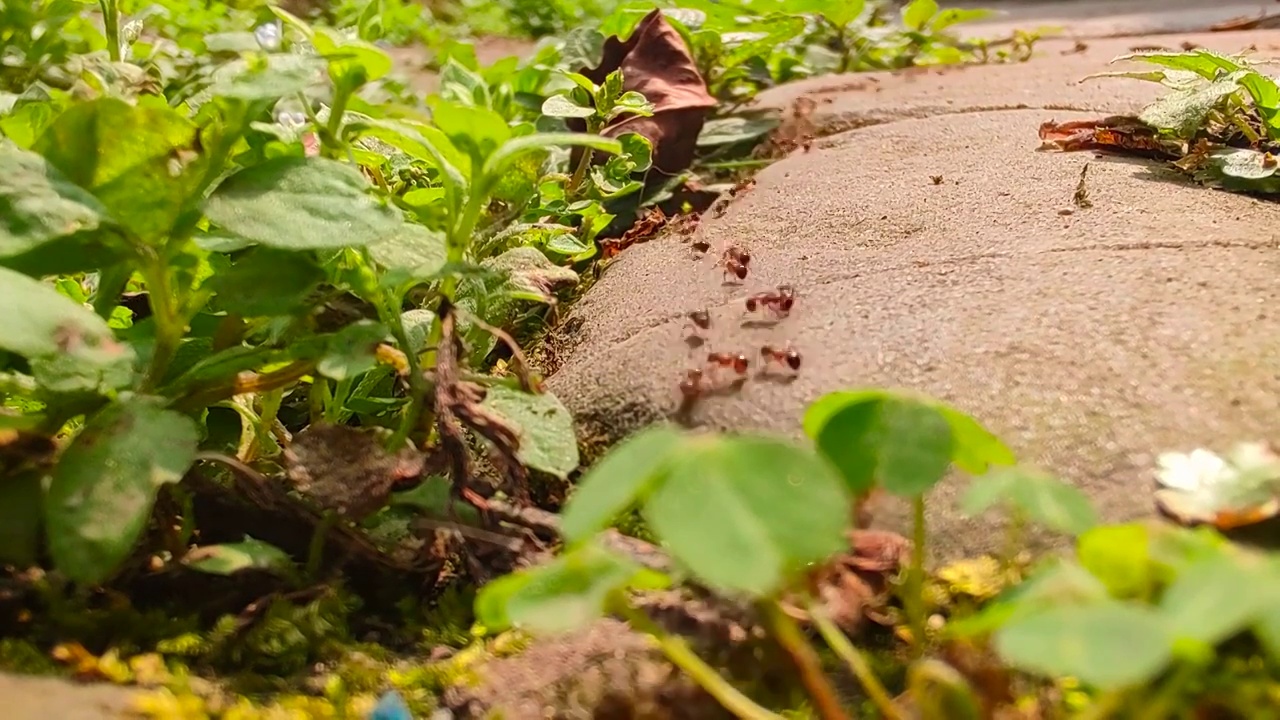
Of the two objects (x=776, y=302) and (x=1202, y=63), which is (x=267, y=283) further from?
(x=1202, y=63)

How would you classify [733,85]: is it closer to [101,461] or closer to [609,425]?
[609,425]

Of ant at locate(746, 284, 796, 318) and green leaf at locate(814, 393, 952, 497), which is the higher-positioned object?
green leaf at locate(814, 393, 952, 497)

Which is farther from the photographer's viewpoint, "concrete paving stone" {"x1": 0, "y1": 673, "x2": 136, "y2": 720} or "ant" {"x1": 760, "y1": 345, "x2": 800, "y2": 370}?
"ant" {"x1": 760, "y1": 345, "x2": 800, "y2": 370}

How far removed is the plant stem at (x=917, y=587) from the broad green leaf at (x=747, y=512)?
6.4 inches

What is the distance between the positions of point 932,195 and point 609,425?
0.60 metres

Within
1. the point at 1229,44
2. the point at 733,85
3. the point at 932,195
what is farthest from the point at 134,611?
the point at 1229,44

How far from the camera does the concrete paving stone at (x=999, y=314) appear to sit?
32.0 inches

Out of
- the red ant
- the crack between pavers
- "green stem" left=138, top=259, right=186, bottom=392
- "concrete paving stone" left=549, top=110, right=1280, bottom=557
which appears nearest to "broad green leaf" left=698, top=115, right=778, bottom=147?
"concrete paving stone" left=549, top=110, right=1280, bottom=557

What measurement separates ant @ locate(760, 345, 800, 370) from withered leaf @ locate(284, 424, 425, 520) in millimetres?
344

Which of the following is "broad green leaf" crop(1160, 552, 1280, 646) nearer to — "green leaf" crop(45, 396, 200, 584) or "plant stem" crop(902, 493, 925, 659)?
"plant stem" crop(902, 493, 925, 659)

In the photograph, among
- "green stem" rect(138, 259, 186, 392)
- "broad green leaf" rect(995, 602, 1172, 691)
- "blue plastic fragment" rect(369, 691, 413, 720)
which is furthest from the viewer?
"green stem" rect(138, 259, 186, 392)

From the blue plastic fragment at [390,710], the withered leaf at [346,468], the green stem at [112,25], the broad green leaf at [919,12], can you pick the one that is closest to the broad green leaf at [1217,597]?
the blue plastic fragment at [390,710]

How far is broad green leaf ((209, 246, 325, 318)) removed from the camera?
85 centimetres

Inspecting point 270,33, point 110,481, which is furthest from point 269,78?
point 270,33
